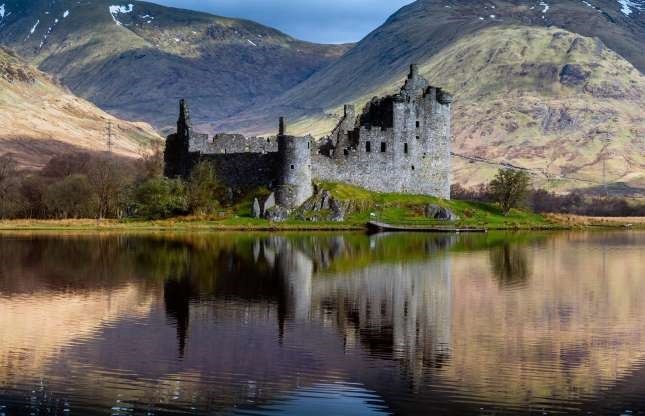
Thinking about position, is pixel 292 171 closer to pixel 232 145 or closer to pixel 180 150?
pixel 232 145

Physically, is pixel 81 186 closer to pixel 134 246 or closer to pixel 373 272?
pixel 134 246

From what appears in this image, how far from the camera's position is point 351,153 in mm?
98125

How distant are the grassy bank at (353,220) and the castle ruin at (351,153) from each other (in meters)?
1.67

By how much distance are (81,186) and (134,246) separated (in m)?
37.2

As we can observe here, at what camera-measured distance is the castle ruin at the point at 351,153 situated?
3686 inches

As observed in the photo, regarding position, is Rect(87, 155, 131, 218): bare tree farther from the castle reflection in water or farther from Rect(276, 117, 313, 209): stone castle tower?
the castle reflection in water

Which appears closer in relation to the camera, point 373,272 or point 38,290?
point 38,290

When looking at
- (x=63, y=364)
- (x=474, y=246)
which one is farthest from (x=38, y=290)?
(x=474, y=246)

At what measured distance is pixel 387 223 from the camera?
92062 millimetres

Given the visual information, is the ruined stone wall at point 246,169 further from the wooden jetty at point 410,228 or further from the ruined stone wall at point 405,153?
the wooden jetty at point 410,228

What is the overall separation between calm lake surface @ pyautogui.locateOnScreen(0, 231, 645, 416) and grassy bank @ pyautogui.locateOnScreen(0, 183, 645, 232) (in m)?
26.7

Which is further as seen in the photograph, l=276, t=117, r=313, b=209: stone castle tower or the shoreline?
l=276, t=117, r=313, b=209: stone castle tower

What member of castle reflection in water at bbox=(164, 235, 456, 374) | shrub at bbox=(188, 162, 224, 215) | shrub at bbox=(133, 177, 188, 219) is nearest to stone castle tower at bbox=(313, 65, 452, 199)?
shrub at bbox=(188, 162, 224, 215)

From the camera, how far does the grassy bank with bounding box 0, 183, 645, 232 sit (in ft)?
293
